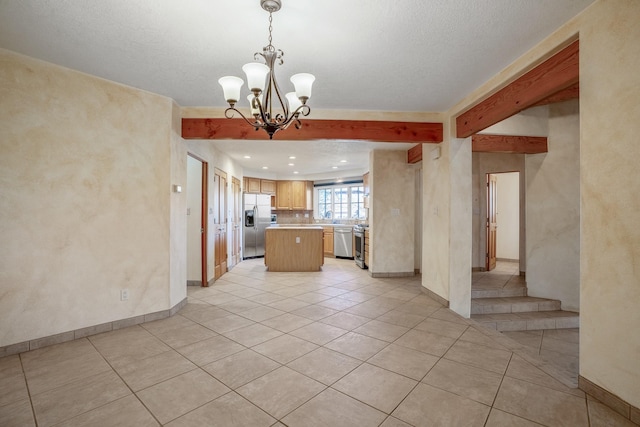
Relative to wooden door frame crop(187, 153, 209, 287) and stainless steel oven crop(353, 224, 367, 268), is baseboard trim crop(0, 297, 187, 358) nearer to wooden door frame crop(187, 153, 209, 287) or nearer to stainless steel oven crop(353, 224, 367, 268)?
wooden door frame crop(187, 153, 209, 287)

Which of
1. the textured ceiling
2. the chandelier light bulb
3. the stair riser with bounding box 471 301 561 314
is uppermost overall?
the textured ceiling

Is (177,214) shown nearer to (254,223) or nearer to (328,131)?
(328,131)

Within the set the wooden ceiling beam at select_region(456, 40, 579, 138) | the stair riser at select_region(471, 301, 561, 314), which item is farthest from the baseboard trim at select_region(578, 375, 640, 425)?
the wooden ceiling beam at select_region(456, 40, 579, 138)

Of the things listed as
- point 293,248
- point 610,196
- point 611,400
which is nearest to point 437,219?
point 610,196

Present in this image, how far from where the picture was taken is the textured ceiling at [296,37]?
193cm

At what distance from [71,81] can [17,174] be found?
3.33ft

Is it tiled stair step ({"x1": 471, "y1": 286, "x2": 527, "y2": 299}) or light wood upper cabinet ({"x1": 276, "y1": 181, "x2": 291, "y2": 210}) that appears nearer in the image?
tiled stair step ({"x1": 471, "y1": 286, "x2": 527, "y2": 299})

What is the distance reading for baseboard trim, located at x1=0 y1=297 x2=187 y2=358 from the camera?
2518 millimetres

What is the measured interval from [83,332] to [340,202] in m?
7.10

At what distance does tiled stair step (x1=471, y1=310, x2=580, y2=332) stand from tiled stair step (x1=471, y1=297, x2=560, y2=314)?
0.29 feet

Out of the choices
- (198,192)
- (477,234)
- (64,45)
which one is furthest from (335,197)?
(64,45)

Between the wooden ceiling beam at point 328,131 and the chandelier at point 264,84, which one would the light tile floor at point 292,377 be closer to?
the chandelier at point 264,84

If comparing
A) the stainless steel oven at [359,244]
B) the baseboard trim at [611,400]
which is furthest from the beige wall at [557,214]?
the stainless steel oven at [359,244]

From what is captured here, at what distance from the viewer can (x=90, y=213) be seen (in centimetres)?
291
